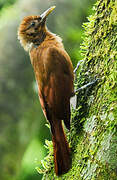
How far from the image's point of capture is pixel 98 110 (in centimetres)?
210

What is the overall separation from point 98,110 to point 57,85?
61 centimetres

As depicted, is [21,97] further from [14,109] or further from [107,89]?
[107,89]

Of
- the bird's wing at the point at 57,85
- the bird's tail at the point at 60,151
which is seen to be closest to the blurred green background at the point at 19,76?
the bird's wing at the point at 57,85

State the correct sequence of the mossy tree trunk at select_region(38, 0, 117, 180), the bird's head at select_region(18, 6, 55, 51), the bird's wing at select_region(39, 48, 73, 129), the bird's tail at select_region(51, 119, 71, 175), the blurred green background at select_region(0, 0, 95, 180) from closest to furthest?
the mossy tree trunk at select_region(38, 0, 117, 180) < the bird's tail at select_region(51, 119, 71, 175) < the bird's wing at select_region(39, 48, 73, 129) < the bird's head at select_region(18, 6, 55, 51) < the blurred green background at select_region(0, 0, 95, 180)

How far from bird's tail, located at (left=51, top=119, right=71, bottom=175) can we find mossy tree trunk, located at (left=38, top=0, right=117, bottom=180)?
0.13 ft

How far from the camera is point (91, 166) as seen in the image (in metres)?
2.02

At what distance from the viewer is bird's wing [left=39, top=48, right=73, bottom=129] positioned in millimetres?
2561

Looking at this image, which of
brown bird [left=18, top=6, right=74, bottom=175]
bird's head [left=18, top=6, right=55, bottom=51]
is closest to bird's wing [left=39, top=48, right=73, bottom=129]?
brown bird [left=18, top=6, right=74, bottom=175]

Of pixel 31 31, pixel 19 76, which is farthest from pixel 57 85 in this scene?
pixel 19 76

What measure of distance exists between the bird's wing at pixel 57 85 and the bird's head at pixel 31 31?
0.41 meters

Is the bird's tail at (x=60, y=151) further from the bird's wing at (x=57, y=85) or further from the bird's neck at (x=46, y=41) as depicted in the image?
the bird's neck at (x=46, y=41)

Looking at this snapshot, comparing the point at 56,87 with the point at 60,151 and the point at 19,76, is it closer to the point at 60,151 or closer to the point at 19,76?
the point at 60,151

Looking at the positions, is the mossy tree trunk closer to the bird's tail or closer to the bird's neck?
the bird's tail

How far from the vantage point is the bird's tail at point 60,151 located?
2295 mm
